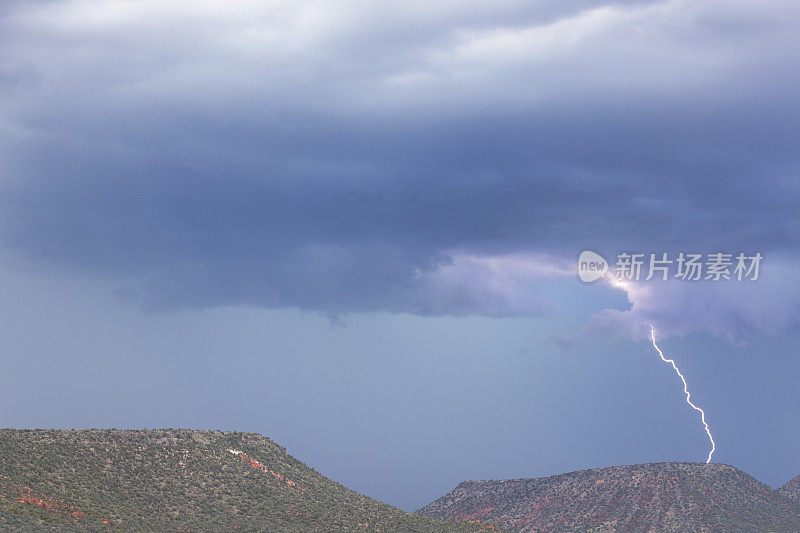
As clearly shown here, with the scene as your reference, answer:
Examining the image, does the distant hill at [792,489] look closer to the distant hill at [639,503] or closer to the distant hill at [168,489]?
the distant hill at [639,503]

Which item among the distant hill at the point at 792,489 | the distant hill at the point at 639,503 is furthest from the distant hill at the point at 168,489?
the distant hill at the point at 792,489

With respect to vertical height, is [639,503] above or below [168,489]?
above

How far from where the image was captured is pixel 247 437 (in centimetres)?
10838

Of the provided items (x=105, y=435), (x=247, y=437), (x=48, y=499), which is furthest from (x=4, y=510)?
(x=247, y=437)

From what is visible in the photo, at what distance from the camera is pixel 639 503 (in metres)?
137

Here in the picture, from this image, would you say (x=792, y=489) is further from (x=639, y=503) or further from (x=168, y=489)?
(x=168, y=489)

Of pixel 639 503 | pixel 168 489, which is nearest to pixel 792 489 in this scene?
pixel 639 503

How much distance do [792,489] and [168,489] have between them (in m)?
137

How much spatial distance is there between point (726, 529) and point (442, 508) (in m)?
56.5

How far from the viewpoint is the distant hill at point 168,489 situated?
76188 millimetres

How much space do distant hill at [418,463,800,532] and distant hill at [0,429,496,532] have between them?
159 feet

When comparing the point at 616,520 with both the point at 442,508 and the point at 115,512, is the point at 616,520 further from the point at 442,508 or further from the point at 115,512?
the point at 115,512

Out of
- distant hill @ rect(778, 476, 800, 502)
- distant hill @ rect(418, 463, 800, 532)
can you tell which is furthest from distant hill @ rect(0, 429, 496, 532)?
distant hill @ rect(778, 476, 800, 502)

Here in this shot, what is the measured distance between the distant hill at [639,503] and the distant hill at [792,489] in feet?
45.0
